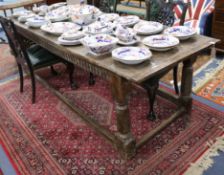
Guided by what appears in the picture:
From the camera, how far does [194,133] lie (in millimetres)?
1923

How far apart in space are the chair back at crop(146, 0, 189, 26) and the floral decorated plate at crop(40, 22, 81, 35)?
79 centimetres

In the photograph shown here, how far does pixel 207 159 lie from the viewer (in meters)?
1.69

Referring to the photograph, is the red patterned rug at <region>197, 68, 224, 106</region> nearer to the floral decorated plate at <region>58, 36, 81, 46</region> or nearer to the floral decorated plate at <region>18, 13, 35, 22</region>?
the floral decorated plate at <region>58, 36, 81, 46</region>

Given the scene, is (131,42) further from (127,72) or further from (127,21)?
(127,21)

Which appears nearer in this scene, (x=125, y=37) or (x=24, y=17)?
(x=125, y=37)

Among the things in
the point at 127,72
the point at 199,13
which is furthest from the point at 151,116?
the point at 199,13

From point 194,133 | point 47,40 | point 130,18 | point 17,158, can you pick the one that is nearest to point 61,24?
point 47,40

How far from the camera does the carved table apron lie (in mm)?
1407

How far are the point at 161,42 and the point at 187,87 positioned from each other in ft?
1.83

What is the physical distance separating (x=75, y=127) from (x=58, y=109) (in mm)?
361

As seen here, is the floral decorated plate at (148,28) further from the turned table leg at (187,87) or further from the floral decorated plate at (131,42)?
the turned table leg at (187,87)

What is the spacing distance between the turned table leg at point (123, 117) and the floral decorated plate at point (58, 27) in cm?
77

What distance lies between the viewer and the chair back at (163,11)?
2.21 meters

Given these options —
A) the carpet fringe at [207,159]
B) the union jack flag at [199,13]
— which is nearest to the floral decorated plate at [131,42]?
the carpet fringe at [207,159]
